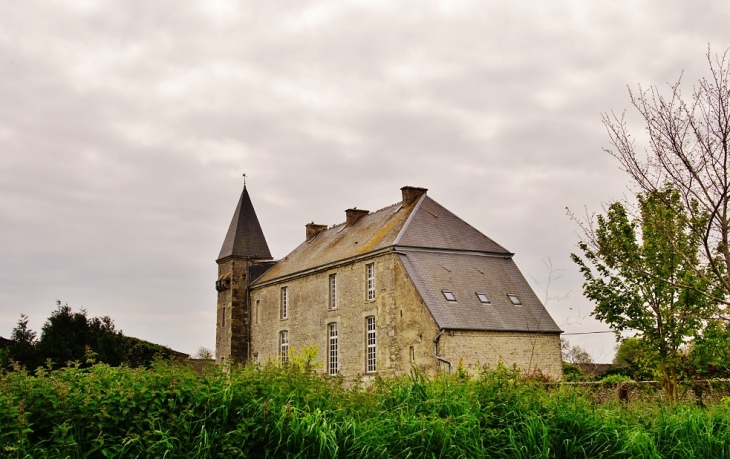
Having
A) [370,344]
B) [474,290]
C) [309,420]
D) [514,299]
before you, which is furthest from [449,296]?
[309,420]

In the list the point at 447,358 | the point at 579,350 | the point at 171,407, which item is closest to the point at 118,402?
the point at 171,407

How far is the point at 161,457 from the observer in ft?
21.6

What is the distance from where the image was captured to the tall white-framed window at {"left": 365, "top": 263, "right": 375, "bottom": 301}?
2763 centimetres

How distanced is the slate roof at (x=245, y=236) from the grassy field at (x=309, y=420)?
30.2 metres

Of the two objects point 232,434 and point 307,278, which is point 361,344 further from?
point 232,434

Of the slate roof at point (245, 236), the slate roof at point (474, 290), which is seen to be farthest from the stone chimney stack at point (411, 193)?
the slate roof at point (245, 236)

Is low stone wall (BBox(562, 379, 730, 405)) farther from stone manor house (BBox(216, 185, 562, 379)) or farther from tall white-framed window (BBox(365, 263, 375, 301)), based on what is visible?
tall white-framed window (BBox(365, 263, 375, 301))

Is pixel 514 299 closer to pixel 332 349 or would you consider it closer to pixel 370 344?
pixel 370 344

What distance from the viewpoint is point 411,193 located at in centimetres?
3062

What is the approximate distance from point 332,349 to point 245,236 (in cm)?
1205

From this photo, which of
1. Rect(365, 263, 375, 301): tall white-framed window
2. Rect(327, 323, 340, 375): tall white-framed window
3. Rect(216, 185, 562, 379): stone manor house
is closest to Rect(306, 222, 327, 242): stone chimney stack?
Rect(216, 185, 562, 379): stone manor house

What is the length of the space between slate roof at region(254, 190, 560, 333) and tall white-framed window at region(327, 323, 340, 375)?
2603 millimetres

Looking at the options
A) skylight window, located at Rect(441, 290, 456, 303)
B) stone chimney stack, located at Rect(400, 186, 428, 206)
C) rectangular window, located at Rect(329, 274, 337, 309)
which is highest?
stone chimney stack, located at Rect(400, 186, 428, 206)

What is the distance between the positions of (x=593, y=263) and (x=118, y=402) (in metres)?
13.3
